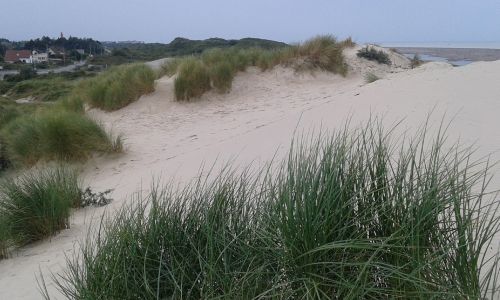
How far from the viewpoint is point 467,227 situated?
1.91 meters

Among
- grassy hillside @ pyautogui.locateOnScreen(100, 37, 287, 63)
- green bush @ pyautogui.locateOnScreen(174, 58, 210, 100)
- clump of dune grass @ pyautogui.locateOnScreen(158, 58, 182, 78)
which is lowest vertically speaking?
green bush @ pyautogui.locateOnScreen(174, 58, 210, 100)

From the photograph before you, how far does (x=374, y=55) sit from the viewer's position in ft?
54.2

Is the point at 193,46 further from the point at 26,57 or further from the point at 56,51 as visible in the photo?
the point at 56,51

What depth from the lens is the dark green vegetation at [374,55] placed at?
16.4 meters

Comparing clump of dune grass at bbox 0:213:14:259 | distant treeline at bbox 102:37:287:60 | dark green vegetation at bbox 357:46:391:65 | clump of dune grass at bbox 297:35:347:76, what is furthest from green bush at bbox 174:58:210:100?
clump of dune grass at bbox 0:213:14:259

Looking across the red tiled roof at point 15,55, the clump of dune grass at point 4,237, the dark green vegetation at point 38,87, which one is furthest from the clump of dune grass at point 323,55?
the red tiled roof at point 15,55

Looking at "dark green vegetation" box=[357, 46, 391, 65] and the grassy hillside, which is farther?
the grassy hillside

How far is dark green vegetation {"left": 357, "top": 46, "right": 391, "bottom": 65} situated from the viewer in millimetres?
16406

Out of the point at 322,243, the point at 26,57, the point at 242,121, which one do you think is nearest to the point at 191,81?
the point at 242,121

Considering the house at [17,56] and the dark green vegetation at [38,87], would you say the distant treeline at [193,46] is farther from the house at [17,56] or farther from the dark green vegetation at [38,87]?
the house at [17,56]

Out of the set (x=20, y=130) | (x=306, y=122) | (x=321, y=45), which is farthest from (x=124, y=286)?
(x=321, y=45)

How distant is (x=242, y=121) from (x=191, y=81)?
2937 millimetres

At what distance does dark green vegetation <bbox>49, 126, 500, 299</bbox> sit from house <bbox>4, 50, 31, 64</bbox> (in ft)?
281

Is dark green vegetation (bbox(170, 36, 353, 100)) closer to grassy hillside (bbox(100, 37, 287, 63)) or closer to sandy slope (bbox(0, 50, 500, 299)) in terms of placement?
sandy slope (bbox(0, 50, 500, 299))
